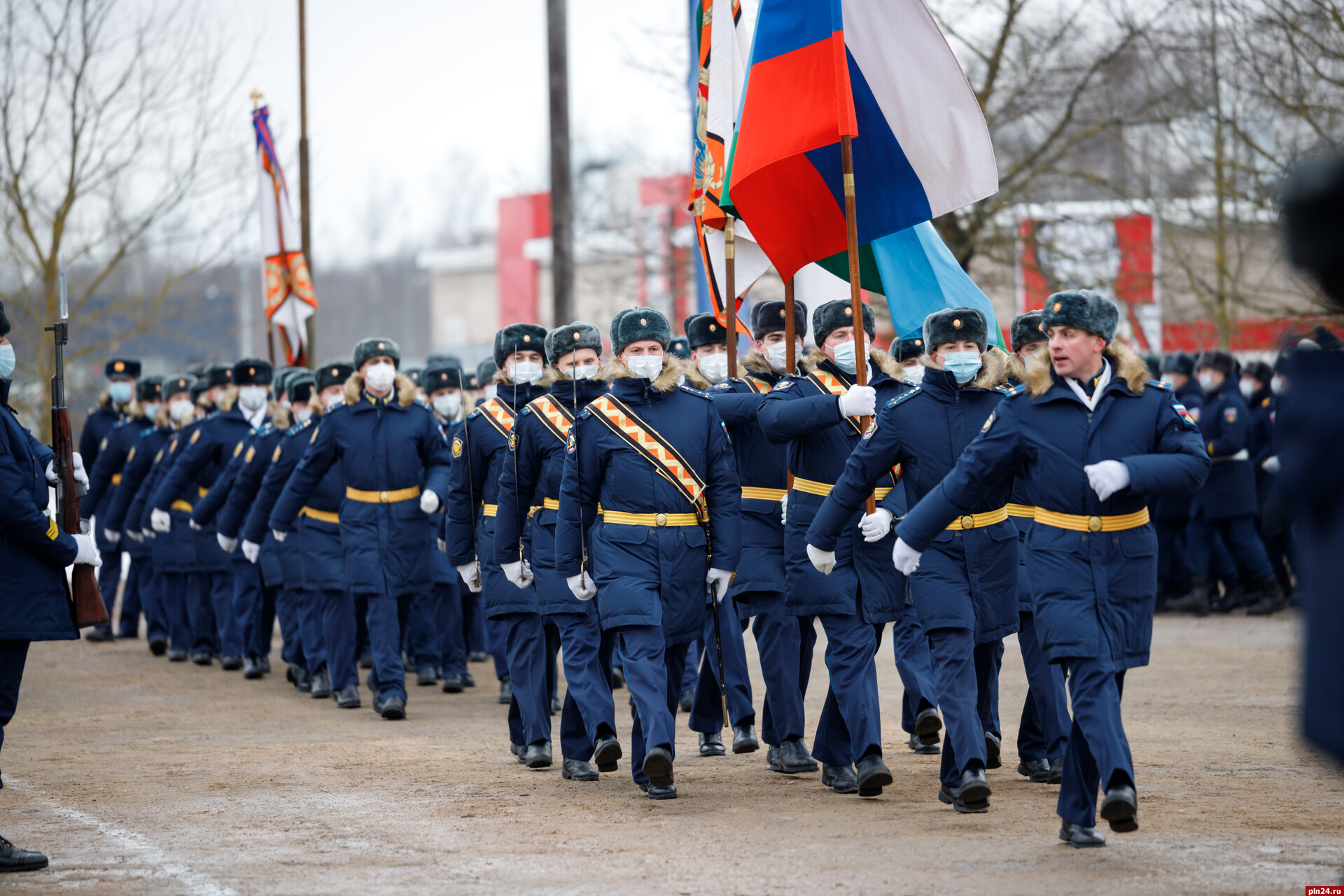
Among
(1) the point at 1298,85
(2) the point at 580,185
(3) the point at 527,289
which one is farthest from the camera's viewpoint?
(3) the point at 527,289

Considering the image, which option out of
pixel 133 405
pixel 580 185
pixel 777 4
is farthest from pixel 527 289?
pixel 777 4

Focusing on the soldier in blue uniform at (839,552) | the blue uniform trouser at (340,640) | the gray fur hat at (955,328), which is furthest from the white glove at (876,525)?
the blue uniform trouser at (340,640)

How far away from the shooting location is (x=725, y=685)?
352 inches

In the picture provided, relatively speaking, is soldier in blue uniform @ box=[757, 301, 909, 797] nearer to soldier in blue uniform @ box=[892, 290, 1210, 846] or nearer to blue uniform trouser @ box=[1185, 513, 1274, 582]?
soldier in blue uniform @ box=[892, 290, 1210, 846]

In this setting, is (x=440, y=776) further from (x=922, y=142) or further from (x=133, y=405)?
(x=133, y=405)

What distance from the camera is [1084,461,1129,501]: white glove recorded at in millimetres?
5910

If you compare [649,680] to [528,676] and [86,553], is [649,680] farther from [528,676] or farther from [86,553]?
[86,553]

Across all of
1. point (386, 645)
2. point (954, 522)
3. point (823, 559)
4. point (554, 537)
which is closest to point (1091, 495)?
point (954, 522)

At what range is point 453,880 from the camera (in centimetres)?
598

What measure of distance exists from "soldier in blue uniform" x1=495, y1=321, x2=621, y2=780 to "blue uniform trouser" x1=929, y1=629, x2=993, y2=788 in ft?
5.61

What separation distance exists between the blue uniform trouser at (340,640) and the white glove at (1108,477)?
6296 mm

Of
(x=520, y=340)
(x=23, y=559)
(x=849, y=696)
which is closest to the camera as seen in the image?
(x=23, y=559)

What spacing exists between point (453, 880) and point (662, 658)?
1833mm

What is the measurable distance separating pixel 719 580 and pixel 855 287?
5.03ft
